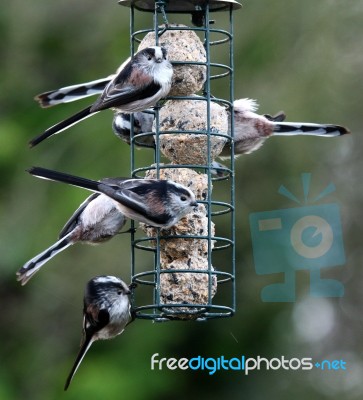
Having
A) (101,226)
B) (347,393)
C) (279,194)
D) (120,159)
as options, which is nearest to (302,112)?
(279,194)

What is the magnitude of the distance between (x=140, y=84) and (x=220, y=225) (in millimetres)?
Answer: 3714

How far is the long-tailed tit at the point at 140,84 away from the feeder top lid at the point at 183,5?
419 mm

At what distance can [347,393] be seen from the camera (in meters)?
12.3

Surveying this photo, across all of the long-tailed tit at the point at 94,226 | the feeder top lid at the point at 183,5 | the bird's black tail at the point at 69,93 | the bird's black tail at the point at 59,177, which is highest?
the feeder top lid at the point at 183,5

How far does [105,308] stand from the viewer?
A: 797 cm

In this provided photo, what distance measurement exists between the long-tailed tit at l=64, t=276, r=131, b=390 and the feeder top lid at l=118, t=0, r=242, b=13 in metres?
1.56

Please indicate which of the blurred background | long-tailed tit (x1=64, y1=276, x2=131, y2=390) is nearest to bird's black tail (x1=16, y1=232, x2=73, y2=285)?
long-tailed tit (x1=64, y1=276, x2=131, y2=390)

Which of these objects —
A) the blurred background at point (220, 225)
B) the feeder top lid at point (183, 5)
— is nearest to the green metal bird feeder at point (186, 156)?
the feeder top lid at point (183, 5)

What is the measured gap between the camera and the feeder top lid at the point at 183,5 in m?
8.16

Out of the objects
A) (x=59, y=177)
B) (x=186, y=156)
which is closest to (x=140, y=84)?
(x=186, y=156)

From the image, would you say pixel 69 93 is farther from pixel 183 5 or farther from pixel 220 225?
pixel 220 225

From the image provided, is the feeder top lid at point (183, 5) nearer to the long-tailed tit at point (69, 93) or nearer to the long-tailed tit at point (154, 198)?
the long-tailed tit at point (69, 93)

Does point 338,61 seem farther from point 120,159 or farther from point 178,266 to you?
point 178,266

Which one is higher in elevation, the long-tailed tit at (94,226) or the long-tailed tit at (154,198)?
the long-tailed tit at (154,198)
